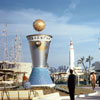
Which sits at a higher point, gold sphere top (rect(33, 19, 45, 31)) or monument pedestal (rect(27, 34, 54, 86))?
gold sphere top (rect(33, 19, 45, 31))

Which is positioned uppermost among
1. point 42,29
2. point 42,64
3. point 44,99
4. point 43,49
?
point 42,29

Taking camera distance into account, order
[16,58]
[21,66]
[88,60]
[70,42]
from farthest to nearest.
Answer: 1. [16,58]
2. [88,60]
3. [21,66]
4. [70,42]

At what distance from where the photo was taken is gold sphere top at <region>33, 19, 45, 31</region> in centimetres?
2444

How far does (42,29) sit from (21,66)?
51601 mm

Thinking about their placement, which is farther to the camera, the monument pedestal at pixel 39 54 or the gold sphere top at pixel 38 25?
the gold sphere top at pixel 38 25

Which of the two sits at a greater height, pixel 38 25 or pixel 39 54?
pixel 38 25

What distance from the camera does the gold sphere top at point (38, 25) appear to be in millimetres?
24438

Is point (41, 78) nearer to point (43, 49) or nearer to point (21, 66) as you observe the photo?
point (43, 49)

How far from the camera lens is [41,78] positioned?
74.5 ft

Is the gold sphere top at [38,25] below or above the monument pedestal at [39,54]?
above

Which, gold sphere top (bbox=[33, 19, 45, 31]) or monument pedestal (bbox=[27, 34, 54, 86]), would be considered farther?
gold sphere top (bbox=[33, 19, 45, 31])

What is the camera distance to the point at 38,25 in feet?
80.2

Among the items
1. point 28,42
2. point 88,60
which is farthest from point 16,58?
point 28,42

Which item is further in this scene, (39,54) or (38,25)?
(38,25)
